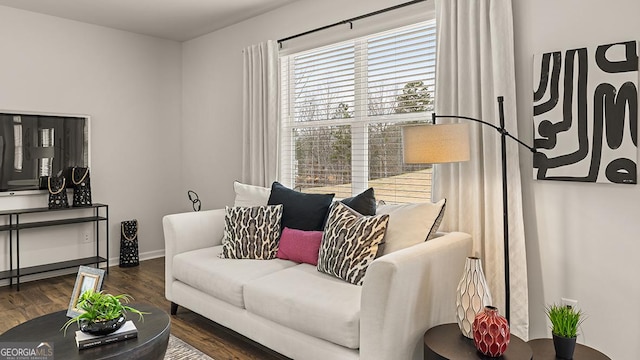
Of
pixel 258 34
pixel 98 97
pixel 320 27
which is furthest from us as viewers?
pixel 98 97

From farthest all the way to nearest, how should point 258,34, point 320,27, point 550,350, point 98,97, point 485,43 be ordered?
point 98,97 → point 258,34 → point 320,27 → point 485,43 → point 550,350

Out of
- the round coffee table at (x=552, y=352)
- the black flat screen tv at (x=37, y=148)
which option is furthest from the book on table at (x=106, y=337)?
the black flat screen tv at (x=37, y=148)

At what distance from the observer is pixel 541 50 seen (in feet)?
8.21

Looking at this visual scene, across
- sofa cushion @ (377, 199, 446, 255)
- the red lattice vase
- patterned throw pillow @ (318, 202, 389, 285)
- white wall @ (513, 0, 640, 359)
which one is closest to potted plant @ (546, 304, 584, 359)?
the red lattice vase

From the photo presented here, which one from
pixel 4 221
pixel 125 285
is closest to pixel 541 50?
pixel 125 285

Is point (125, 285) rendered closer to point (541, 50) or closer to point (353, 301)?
point (353, 301)

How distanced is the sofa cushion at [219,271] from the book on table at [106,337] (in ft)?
2.79

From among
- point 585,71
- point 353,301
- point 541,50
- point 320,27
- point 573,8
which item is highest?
point 320,27

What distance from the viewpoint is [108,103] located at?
4.79 m

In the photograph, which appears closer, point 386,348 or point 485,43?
point 386,348

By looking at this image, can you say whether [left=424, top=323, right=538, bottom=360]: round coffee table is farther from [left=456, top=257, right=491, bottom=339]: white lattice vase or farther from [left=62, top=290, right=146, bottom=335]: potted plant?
[left=62, top=290, right=146, bottom=335]: potted plant

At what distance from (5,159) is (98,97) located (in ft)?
3.59

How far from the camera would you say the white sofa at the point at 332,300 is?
78.8 inches

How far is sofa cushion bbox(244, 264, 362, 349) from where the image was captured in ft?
7.00
